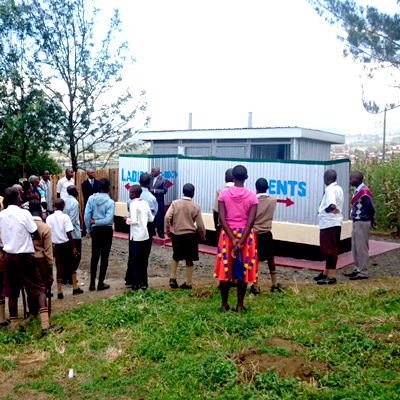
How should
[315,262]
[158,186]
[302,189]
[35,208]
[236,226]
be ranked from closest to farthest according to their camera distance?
[236,226] → [35,208] → [315,262] → [302,189] → [158,186]

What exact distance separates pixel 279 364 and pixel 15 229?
12.1ft

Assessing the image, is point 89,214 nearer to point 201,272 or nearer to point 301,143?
point 201,272

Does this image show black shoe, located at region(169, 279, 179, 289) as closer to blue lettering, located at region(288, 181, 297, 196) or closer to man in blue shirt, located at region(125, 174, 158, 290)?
man in blue shirt, located at region(125, 174, 158, 290)

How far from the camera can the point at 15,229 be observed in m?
6.57

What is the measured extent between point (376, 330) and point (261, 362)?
4.59 ft

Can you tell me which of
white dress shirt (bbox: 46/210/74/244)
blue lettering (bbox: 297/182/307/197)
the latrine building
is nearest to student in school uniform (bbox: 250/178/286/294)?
white dress shirt (bbox: 46/210/74/244)

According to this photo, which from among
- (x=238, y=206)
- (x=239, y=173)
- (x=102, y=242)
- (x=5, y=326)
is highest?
(x=239, y=173)

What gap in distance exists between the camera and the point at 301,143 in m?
14.5

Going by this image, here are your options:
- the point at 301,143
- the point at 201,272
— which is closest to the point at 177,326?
the point at 201,272

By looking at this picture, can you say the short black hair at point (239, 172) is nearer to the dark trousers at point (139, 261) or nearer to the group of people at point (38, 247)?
the dark trousers at point (139, 261)

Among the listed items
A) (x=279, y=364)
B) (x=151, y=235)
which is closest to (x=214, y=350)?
(x=279, y=364)

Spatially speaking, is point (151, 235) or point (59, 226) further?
point (151, 235)

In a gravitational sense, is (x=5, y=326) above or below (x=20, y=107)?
below

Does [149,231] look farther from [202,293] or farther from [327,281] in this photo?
[327,281]
